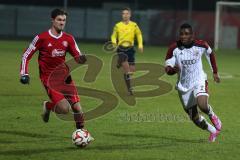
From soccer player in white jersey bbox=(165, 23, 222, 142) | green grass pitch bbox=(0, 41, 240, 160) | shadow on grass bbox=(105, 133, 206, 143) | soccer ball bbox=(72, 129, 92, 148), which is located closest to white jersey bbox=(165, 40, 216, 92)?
soccer player in white jersey bbox=(165, 23, 222, 142)

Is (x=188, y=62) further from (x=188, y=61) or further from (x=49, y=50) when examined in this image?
(x=49, y=50)

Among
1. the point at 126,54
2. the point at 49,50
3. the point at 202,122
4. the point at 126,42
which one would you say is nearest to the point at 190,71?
the point at 202,122

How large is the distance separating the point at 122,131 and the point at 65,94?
166 centimetres

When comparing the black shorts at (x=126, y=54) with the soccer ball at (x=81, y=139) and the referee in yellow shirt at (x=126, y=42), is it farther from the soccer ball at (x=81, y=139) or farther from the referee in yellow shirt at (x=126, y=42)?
the soccer ball at (x=81, y=139)

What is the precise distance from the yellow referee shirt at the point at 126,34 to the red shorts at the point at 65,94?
8.53m

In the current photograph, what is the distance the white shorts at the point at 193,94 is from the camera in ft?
37.3

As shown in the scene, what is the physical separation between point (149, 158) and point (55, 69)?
96.1 inches

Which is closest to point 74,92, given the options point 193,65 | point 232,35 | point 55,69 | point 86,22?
A: point 55,69

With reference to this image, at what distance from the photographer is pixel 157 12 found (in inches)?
1875

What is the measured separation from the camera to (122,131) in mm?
12703

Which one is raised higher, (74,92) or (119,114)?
(74,92)

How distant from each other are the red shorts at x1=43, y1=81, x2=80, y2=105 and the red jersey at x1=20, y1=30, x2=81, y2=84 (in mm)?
210

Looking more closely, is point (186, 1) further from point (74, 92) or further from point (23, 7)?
point (74, 92)

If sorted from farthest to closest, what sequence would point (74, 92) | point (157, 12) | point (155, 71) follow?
1. point (157, 12)
2. point (155, 71)
3. point (74, 92)
